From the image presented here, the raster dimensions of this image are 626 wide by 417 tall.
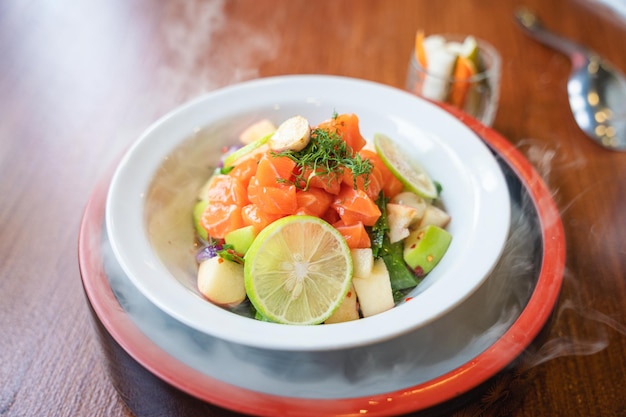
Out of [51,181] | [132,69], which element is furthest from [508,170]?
[132,69]

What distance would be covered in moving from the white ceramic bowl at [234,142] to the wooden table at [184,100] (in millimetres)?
261

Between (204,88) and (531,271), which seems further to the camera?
(204,88)

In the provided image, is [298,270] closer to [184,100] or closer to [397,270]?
[397,270]

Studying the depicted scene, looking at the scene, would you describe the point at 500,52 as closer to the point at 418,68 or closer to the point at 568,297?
the point at 418,68

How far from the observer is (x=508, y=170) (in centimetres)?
153

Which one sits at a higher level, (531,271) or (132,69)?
(531,271)

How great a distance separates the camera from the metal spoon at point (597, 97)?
2035mm

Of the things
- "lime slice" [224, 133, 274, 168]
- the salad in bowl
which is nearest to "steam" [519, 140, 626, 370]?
the salad in bowl

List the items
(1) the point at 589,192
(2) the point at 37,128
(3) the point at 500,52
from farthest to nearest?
(3) the point at 500,52
(2) the point at 37,128
(1) the point at 589,192

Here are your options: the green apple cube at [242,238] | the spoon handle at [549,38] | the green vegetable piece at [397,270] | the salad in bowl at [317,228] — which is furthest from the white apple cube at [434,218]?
the spoon handle at [549,38]

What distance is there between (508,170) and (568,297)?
39cm

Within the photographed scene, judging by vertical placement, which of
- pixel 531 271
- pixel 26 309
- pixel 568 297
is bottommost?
pixel 26 309

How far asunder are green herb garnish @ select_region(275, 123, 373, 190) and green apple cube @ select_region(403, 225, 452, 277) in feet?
0.66

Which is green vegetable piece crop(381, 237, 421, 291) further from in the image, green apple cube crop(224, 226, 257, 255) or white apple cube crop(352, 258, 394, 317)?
green apple cube crop(224, 226, 257, 255)
